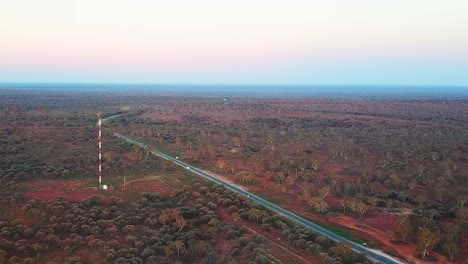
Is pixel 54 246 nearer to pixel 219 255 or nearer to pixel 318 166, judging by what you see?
pixel 219 255

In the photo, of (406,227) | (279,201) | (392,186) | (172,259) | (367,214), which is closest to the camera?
(172,259)

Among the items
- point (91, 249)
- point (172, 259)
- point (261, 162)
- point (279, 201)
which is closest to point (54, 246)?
point (91, 249)

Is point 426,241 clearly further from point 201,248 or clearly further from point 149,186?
point 149,186

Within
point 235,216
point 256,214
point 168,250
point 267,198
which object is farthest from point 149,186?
point 168,250

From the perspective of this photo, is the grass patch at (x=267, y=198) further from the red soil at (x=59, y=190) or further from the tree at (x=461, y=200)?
the tree at (x=461, y=200)

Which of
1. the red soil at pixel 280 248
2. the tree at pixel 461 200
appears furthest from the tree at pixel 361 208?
the tree at pixel 461 200
